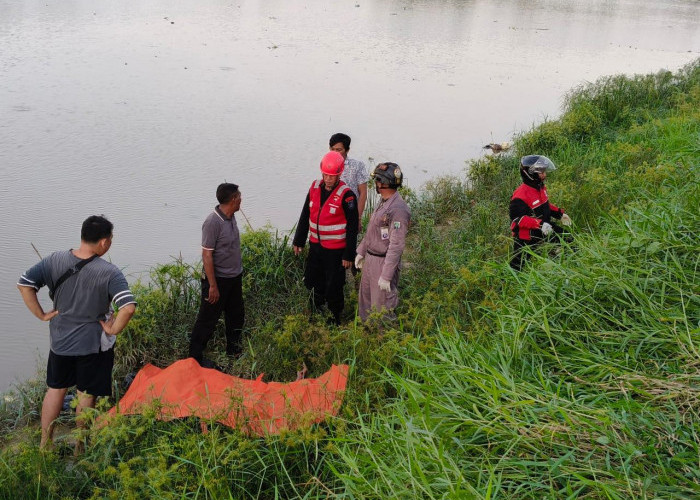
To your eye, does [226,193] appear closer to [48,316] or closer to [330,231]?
[330,231]

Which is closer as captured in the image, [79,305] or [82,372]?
[79,305]

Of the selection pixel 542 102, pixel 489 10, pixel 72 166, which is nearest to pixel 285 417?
pixel 72 166

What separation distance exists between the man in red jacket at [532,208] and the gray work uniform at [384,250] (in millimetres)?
771

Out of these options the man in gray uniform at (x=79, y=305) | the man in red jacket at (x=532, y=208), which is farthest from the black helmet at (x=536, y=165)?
the man in gray uniform at (x=79, y=305)

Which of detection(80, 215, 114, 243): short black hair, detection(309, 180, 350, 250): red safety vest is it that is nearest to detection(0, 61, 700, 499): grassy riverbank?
detection(309, 180, 350, 250): red safety vest

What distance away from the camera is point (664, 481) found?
A: 6.82 feet

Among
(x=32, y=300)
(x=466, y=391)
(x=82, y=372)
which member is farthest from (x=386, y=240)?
(x=32, y=300)

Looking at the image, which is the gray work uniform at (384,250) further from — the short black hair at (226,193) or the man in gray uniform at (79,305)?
the man in gray uniform at (79,305)

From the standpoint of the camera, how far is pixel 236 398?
299 cm

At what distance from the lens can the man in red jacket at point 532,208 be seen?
4246 millimetres

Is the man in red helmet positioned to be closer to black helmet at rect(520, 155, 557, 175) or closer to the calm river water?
black helmet at rect(520, 155, 557, 175)

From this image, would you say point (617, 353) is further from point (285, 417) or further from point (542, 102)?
point (542, 102)

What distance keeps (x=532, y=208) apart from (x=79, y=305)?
2.86 m

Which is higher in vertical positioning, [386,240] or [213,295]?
[386,240]
